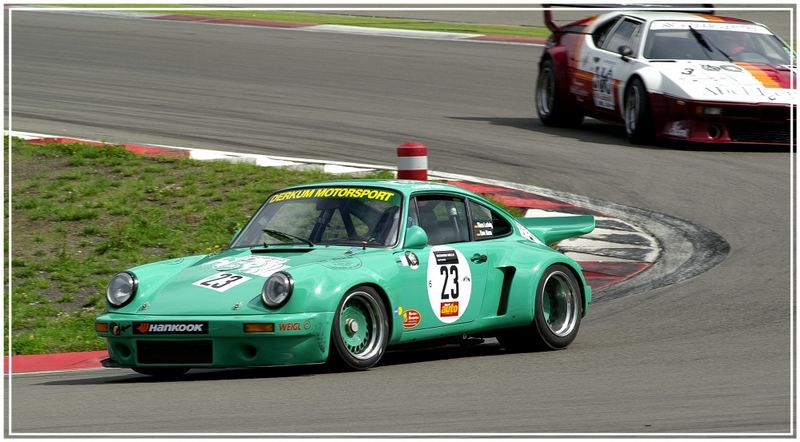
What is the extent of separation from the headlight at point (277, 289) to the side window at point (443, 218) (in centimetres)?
131

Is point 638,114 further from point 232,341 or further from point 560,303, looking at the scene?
point 232,341

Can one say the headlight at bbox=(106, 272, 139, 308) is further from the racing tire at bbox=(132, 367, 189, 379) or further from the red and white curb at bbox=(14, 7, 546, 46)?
the red and white curb at bbox=(14, 7, 546, 46)

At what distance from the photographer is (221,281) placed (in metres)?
7.57

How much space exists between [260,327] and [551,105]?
11.6 metres

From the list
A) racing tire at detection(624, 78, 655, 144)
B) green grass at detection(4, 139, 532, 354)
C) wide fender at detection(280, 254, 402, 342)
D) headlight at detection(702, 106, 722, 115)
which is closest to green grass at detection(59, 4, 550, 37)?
racing tire at detection(624, 78, 655, 144)

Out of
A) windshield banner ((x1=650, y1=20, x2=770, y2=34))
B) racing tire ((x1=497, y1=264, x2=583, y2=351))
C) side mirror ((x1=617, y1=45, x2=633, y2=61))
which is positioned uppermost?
windshield banner ((x1=650, y1=20, x2=770, y2=34))

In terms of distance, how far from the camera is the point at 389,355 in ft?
27.8

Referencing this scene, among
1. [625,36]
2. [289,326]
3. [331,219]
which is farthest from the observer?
[625,36]

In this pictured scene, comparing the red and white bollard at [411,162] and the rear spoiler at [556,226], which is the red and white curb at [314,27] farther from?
the rear spoiler at [556,226]

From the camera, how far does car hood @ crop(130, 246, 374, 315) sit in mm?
7348

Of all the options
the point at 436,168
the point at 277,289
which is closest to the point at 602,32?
the point at 436,168

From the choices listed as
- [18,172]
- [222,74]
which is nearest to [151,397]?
[18,172]

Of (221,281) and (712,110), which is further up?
(712,110)

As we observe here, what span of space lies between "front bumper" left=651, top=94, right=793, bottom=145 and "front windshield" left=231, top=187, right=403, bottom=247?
821cm
